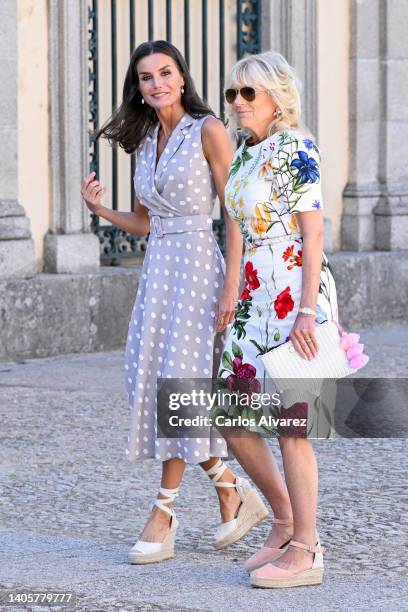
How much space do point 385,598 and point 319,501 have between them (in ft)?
4.27

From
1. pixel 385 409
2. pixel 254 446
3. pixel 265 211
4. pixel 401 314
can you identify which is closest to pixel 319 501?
pixel 254 446

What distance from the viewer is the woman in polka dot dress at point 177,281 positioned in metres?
5.09

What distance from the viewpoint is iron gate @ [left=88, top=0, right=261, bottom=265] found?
34.6 feet

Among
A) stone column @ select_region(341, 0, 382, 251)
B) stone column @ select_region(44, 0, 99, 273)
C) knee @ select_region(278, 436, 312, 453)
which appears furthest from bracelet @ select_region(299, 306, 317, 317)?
stone column @ select_region(341, 0, 382, 251)

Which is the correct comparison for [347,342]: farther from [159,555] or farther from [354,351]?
[159,555]

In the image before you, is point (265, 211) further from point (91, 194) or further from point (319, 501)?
point (319, 501)

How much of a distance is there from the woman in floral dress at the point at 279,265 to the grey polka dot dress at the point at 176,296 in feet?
1.18

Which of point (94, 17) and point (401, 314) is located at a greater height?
Answer: point (94, 17)

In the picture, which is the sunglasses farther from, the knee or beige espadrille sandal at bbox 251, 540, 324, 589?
beige espadrille sandal at bbox 251, 540, 324, 589

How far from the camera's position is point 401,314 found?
39.5ft

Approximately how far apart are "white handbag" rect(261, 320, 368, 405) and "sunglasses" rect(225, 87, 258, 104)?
0.68 m

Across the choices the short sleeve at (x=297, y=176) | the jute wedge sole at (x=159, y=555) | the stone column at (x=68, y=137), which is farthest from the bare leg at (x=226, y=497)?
the stone column at (x=68, y=137)

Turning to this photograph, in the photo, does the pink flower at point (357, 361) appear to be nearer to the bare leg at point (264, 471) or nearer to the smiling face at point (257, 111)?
the bare leg at point (264, 471)

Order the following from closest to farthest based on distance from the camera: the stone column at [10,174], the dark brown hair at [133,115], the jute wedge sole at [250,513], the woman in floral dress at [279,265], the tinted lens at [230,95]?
the woman in floral dress at [279,265] → the tinted lens at [230,95] → the jute wedge sole at [250,513] → the dark brown hair at [133,115] → the stone column at [10,174]
